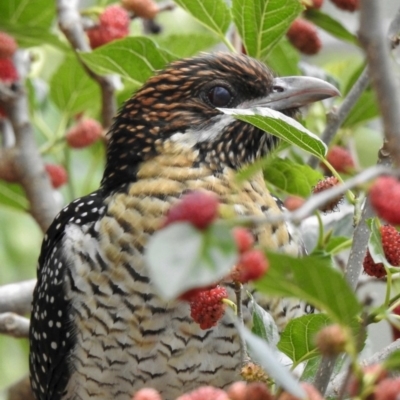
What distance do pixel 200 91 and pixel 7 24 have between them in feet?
3.60

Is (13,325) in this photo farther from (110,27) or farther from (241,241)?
(241,241)

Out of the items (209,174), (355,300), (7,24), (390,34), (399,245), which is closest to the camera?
(355,300)

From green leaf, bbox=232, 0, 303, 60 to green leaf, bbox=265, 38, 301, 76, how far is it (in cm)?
46

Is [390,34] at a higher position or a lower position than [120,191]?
higher

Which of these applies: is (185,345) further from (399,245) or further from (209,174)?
(399,245)

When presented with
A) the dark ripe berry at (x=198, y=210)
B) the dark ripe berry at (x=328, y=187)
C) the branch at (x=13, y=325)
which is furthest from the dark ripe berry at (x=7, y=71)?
the dark ripe berry at (x=198, y=210)

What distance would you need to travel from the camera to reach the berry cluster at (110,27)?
3699mm

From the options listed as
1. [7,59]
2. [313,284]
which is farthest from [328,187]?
[7,59]

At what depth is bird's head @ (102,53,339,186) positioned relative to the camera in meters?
3.17

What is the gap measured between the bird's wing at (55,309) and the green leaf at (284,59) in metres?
0.93

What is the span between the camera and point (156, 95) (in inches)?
128

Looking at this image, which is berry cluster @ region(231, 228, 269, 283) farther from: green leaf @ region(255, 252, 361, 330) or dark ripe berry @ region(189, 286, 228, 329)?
dark ripe berry @ region(189, 286, 228, 329)

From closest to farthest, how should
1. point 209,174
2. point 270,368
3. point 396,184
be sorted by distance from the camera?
1. point 396,184
2. point 270,368
3. point 209,174

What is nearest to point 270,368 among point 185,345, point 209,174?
point 185,345
